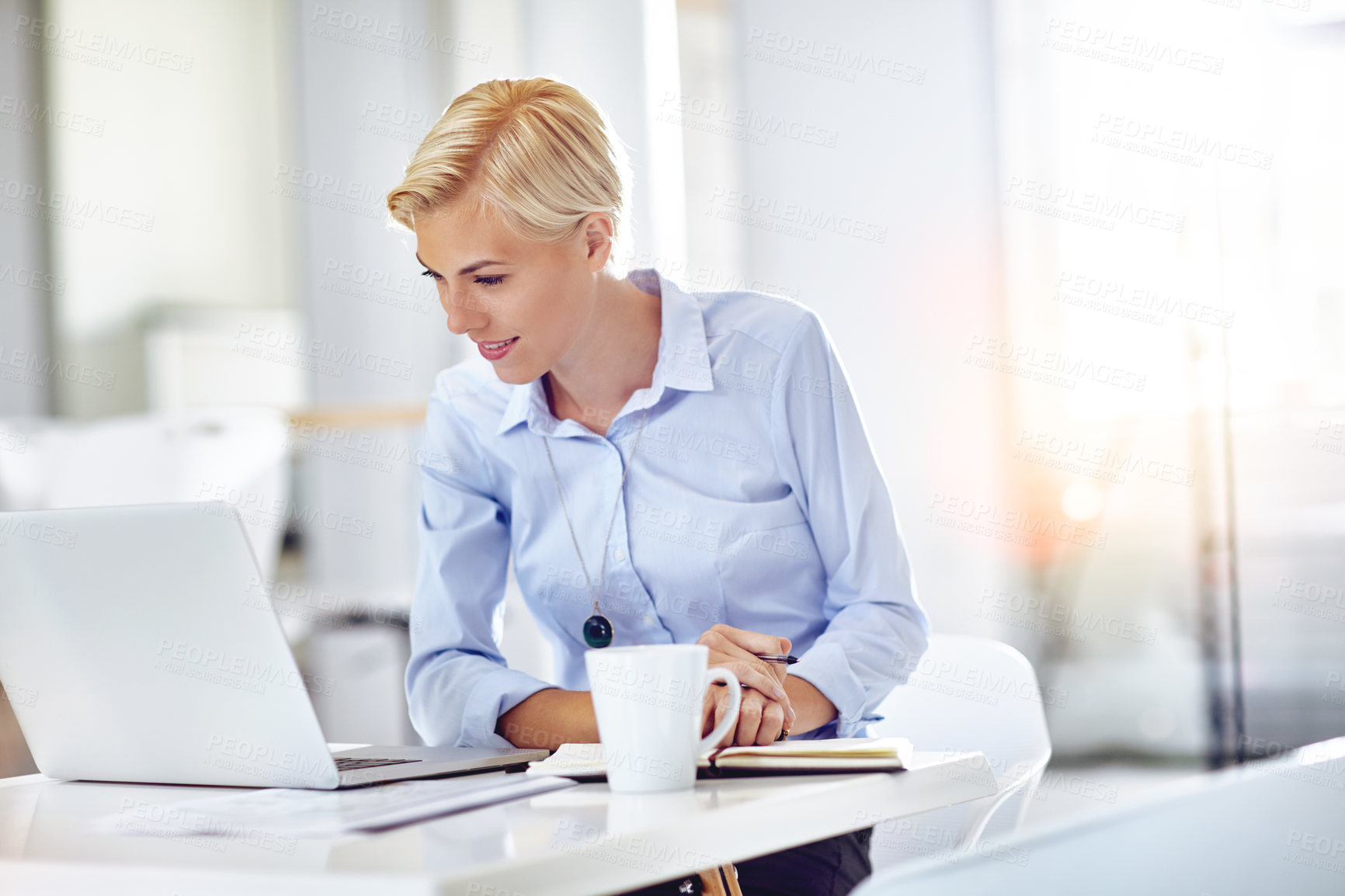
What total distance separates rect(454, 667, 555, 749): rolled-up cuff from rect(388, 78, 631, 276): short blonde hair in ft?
1.37

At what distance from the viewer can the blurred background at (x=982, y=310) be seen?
8.80 ft

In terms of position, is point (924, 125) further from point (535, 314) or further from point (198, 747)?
point (198, 747)

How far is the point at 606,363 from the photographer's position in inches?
54.3

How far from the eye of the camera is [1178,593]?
2824 mm

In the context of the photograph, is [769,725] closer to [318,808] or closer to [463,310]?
[318,808]

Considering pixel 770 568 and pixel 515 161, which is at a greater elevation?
pixel 515 161

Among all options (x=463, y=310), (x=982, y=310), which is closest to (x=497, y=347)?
(x=463, y=310)

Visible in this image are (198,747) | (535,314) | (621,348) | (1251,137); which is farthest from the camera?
(1251,137)

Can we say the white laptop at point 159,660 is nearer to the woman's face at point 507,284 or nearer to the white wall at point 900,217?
the woman's face at point 507,284

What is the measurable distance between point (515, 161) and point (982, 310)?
206 centimetres

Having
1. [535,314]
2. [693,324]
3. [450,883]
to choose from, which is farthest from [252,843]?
[693,324]

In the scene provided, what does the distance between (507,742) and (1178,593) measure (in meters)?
2.08

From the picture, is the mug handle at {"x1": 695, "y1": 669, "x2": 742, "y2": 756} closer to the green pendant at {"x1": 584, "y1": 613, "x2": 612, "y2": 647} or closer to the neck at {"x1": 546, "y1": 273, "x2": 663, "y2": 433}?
the green pendant at {"x1": 584, "y1": 613, "x2": 612, "y2": 647}

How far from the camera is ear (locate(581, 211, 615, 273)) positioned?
1310 millimetres
